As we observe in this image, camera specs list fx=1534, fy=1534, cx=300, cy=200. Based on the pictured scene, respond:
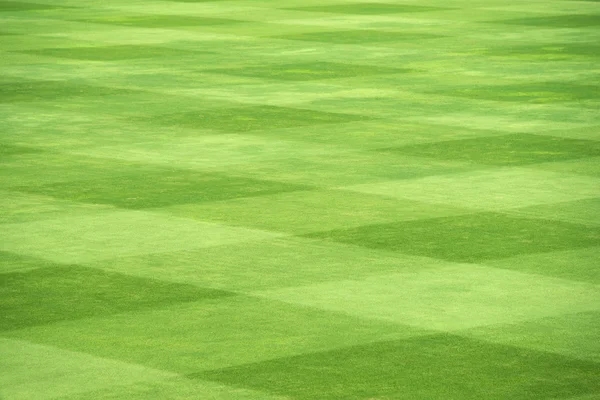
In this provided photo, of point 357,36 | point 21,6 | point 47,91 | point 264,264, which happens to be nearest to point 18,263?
point 264,264

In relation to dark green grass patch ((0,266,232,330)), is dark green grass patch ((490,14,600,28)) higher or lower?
lower

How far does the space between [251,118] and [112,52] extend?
6.31 meters

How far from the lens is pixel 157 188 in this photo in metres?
11.4

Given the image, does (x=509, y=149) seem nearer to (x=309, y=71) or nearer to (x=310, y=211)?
(x=310, y=211)

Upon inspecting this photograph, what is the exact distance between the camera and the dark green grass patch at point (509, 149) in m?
12.6

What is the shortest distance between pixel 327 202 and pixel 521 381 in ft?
13.6

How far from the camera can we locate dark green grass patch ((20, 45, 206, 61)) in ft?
65.7

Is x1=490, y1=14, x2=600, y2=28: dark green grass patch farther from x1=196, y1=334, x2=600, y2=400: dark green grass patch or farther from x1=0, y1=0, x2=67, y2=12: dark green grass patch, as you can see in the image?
x1=196, y1=334, x2=600, y2=400: dark green grass patch

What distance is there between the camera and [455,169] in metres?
12.1

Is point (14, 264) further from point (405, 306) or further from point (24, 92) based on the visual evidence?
point (24, 92)

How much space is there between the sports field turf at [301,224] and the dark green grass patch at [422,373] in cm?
2

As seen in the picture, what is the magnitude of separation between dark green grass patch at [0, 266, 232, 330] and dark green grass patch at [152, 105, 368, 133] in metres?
5.38

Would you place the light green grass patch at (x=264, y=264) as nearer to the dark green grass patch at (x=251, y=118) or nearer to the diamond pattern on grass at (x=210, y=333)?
the diamond pattern on grass at (x=210, y=333)

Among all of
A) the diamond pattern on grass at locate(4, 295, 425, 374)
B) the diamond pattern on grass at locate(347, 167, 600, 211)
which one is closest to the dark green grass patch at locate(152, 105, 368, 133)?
the diamond pattern on grass at locate(347, 167, 600, 211)
